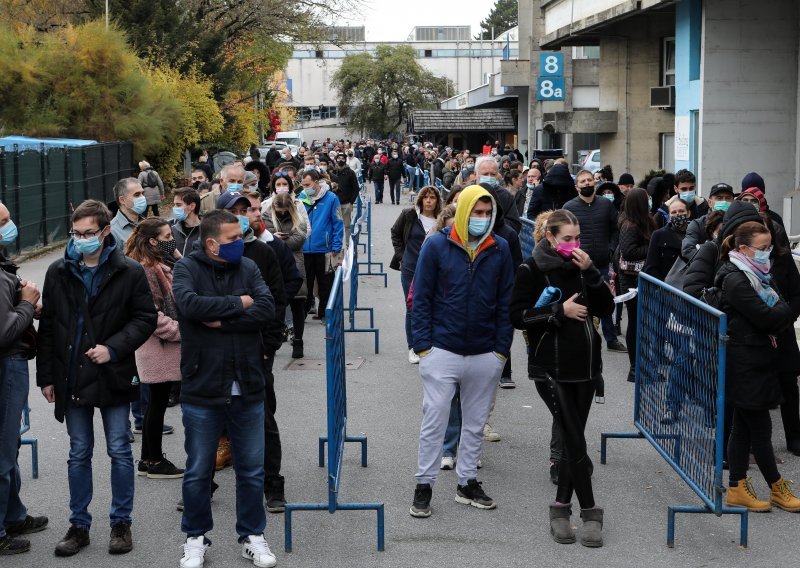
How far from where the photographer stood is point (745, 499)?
265 inches

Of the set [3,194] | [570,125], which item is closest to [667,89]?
[570,125]

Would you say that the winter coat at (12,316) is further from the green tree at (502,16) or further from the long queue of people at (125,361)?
the green tree at (502,16)

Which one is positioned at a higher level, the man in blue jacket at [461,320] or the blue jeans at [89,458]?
the man in blue jacket at [461,320]

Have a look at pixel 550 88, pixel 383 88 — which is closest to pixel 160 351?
pixel 550 88

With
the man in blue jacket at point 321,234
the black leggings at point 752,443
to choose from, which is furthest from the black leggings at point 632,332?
the black leggings at point 752,443

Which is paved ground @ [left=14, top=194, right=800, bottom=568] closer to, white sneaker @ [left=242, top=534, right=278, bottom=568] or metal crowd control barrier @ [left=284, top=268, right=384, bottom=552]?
white sneaker @ [left=242, top=534, right=278, bottom=568]

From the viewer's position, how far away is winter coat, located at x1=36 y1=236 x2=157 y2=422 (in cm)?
600

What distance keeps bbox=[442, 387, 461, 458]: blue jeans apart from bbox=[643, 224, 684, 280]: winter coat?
10.1 ft

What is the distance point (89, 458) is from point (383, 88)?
93281 mm

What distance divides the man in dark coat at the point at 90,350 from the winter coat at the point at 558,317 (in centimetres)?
216

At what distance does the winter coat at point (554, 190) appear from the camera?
13.3 metres

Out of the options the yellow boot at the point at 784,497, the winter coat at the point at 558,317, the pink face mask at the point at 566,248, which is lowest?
the yellow boot at the point at 784,497

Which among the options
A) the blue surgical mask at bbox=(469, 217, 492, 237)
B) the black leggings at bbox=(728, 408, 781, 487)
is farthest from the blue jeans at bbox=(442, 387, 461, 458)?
the black leggings at bbox=(728, 408, 781, 487)

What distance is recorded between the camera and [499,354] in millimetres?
6586
